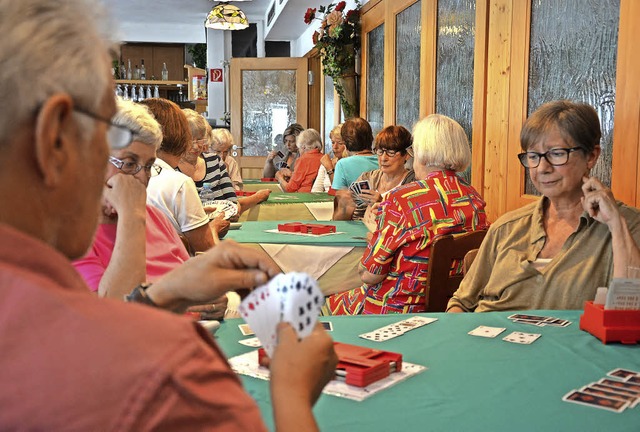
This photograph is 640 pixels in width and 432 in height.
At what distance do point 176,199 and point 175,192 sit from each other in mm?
30

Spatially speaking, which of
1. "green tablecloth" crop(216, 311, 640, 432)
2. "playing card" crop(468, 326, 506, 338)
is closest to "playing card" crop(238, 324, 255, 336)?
"green tablecloth" crop(216, 311, 640, 432)

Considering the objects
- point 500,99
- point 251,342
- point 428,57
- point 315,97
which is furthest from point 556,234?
point 315,97

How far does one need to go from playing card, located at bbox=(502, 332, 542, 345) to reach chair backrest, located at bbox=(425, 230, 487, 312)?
1.01m

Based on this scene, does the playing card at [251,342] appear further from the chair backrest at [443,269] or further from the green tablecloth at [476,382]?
the chair backrest at [443,269]

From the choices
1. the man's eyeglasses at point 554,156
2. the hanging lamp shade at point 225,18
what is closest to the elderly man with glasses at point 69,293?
the man's eyeglasses at point 554,156

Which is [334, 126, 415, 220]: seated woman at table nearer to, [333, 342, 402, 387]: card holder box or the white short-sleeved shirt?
the white short-sleeved shirt

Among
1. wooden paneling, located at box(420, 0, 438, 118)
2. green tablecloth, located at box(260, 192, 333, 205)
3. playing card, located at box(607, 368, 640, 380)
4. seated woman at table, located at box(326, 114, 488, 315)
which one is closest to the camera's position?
playing card, located at box(607, 368, 640, 380)

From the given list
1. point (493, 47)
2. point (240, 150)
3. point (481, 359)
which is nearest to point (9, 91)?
point (481, 359)

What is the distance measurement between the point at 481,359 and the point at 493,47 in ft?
10.4

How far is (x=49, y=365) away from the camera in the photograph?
1.89 feet

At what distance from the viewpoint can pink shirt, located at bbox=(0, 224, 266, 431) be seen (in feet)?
1.87

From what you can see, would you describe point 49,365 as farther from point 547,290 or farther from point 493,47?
point 493,47

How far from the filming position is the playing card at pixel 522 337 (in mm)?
1816

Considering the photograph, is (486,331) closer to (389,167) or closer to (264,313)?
(264,313)
